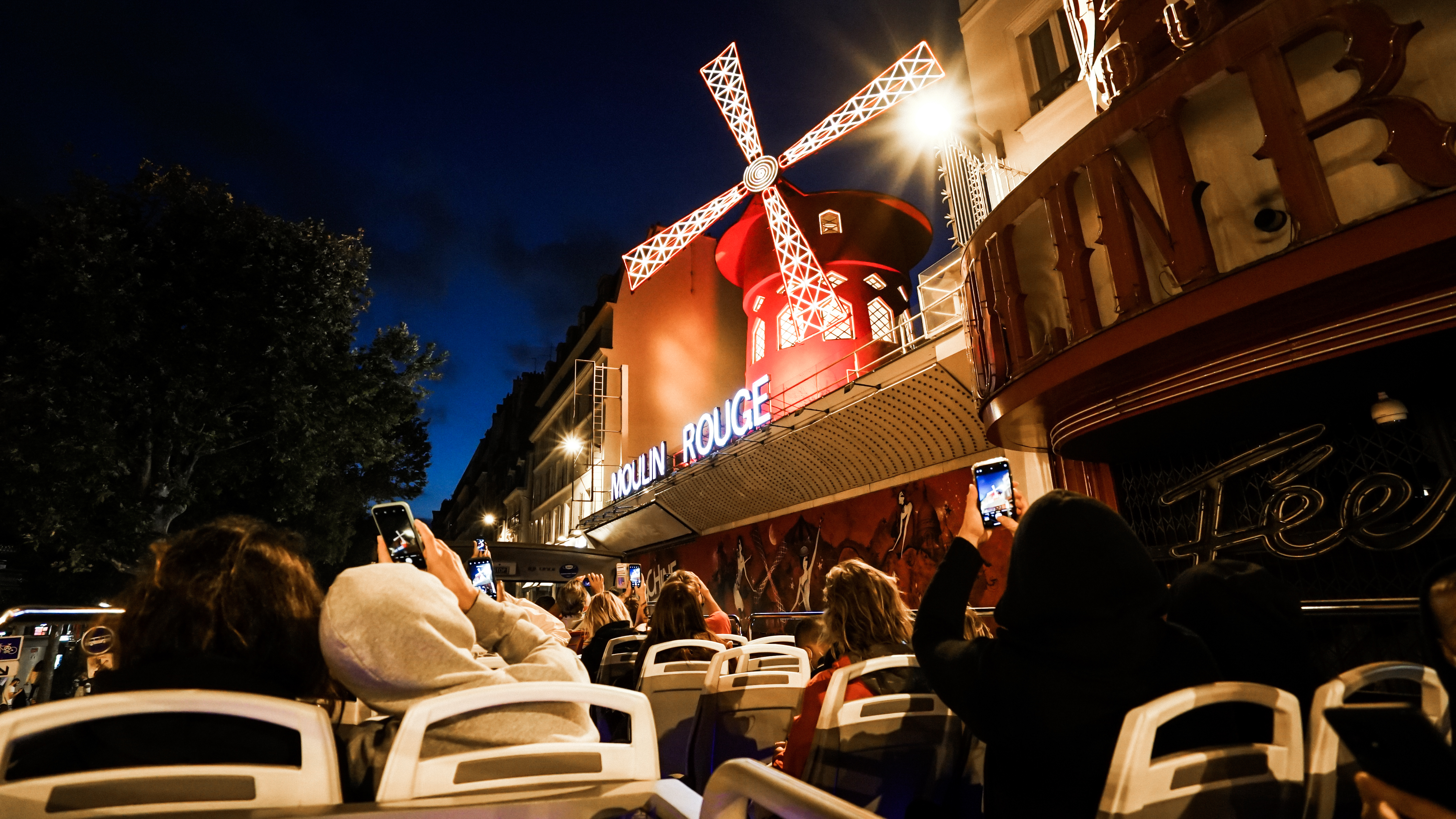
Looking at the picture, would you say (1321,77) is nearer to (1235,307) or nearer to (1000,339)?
(1235,307)

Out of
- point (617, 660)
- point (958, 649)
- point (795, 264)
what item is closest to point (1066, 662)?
point (958, 649)

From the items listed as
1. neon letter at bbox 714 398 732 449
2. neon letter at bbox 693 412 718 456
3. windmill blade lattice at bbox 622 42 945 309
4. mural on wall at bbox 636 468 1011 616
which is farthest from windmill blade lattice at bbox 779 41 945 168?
mural on wall at bbox 636 468 1011 616

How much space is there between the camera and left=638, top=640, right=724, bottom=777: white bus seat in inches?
148

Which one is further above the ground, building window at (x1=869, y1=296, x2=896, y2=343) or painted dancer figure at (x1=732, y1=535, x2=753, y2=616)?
building window at (x1=869, y1=296, x2=896, y2=343)

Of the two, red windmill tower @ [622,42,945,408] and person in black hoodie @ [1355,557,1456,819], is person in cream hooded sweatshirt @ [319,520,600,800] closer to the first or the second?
person in black hoodie @ [1355,557,1456,819]

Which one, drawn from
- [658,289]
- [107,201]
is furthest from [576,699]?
[658,289]

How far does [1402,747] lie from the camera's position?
0.91 meters

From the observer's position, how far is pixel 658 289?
25641mm

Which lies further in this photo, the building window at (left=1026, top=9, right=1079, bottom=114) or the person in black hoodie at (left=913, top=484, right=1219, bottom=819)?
the building window at (left=1026, top=9, right=1079, bottom=114)

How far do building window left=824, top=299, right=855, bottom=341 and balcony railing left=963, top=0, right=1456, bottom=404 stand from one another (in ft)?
29.4

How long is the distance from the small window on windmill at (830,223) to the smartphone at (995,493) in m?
14.3

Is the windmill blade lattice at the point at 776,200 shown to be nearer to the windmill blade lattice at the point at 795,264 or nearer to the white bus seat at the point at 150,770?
the windmill blade lattice at the point at 795,264

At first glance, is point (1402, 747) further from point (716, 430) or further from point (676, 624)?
point (716, 430)

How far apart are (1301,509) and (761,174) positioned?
38.2 ft
